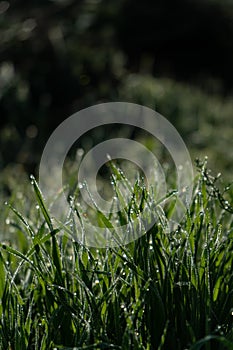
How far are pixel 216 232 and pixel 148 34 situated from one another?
7.85m

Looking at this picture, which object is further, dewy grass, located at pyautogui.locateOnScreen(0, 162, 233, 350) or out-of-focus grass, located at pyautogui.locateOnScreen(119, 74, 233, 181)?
out-of-focus grass, located at pyautogui.locateOnScreen(119, 74, 233, 181)

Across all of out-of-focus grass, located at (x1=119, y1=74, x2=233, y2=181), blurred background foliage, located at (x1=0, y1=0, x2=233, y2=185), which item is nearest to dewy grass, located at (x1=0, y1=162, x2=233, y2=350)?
blurred background foliage, located at (x1=0, y1=0, x2=233, y2=185)

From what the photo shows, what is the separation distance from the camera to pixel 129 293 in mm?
1778

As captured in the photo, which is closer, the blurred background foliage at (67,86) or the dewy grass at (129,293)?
the dewy grass at (129,293)

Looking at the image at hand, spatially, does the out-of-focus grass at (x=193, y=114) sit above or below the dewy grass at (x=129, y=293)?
above

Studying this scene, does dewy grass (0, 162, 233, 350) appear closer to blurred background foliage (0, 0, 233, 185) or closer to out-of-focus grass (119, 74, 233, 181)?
blurred background foliage (0, 0, 233, 185)

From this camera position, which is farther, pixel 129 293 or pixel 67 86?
pixel 67 86

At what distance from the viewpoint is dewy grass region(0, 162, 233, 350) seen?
165 cm

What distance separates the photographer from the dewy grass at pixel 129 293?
1651 mm

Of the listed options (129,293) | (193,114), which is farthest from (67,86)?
(129,293)

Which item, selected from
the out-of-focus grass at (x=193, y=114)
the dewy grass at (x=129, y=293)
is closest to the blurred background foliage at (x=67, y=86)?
the out-of-focus grass at (x=193, y=114)

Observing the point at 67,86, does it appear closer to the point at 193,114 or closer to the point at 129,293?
the point at 193,114

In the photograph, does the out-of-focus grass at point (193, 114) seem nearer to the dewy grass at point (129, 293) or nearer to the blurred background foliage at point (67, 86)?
the blurred background foliage at point (67, 86)

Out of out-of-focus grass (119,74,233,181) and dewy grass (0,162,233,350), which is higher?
out-of-focus grass (119,74,233,181)
